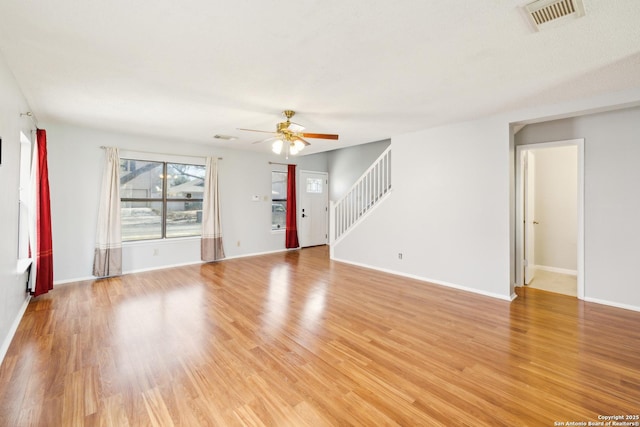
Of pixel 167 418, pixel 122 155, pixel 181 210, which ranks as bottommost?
pixel 167 418

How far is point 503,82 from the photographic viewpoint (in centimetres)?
282

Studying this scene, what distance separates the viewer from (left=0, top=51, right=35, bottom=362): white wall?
2426 millimetres

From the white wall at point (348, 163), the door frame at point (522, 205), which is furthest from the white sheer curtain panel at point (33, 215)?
the door frame at point (522, 205)

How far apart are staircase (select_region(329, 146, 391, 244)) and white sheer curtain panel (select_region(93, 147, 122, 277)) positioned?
420 cm

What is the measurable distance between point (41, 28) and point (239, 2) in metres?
1.50

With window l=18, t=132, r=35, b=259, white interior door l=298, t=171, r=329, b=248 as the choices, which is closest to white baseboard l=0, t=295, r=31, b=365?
window l=18, t=132, r=35, b=259

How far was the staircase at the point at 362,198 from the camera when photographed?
220 inches

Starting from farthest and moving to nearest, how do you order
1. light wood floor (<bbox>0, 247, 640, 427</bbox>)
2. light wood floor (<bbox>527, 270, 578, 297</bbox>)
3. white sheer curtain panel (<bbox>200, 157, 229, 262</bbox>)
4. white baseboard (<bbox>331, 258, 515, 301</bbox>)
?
white sheer curtain panel (<bbox>200, 157, 229, 262</bbox>)
light wood floor (<bbox>527, 270, 578, 297</bbox>)
white baseboard (<bbox>331, 258, 515, 301</bbox>)
light wood floor (<bbox>0, 247, 640, 427</bbox>)

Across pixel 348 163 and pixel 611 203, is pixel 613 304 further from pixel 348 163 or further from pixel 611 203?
pixel 348 163

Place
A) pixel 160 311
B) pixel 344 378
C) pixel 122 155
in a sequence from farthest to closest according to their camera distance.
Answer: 1. pixel 122 155
2. pixel 160 311
3. pixel 344 378

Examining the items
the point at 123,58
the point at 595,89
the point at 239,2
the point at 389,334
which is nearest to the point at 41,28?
the point at 123,58

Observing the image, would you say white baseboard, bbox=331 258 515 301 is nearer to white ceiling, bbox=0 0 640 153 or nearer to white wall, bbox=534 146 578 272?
white wall, bbox=534 146 578 272

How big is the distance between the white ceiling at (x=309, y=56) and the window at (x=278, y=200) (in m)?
3.63

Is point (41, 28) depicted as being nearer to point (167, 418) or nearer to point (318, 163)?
point (167, 418)
